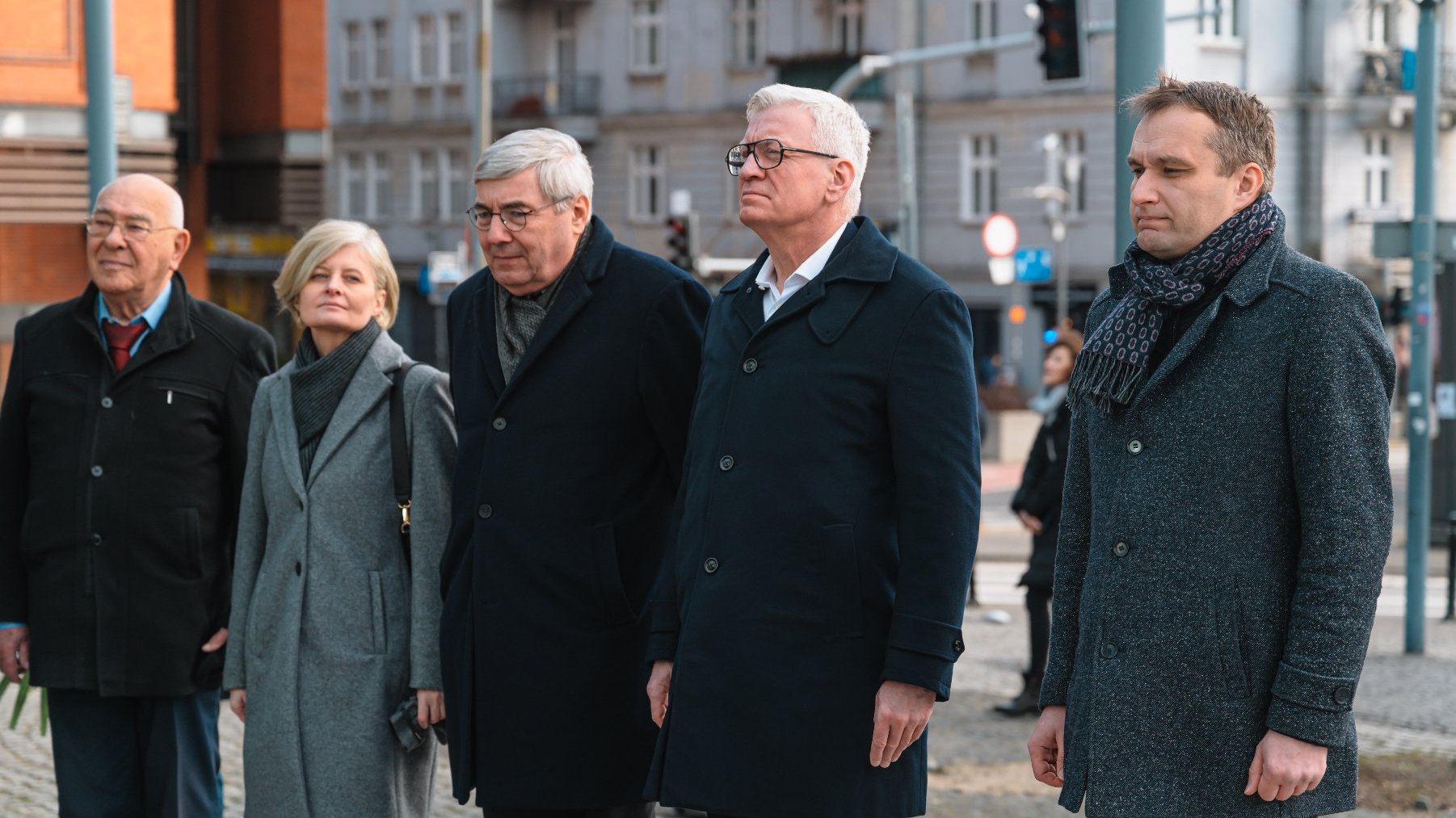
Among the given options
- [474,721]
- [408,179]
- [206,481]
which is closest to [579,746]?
[474,721]

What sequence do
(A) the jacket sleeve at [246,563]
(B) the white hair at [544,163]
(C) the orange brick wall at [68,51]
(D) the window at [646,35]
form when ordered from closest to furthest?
(B) the white hair at [544,163] → (A) the jacket sleeve at [246,563] → (C) the orange brick wall at [68,51] → (D) the window at [646,35]

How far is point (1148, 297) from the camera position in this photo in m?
3.63

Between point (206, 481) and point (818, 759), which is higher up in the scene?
point (206, 481)

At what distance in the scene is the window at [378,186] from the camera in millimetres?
56312

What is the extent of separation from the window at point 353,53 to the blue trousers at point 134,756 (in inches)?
2094

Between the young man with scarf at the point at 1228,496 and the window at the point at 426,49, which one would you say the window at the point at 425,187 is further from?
the young man with scarf at the point at 1228,496

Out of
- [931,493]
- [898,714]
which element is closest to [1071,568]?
[931,493]

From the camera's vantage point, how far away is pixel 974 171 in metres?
44.1

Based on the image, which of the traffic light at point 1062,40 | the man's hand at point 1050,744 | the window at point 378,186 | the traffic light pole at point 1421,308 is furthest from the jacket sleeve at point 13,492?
the window at point 378,186

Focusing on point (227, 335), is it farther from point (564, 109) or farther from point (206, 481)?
point (564, 109)

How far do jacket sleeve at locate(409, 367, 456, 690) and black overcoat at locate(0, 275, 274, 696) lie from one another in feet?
2.67

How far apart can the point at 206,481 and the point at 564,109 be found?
4624cm

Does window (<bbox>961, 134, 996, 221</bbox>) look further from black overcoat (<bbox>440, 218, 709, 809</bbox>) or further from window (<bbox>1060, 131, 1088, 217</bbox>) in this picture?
black overcoat (<bbox>440, 218, 709, 809</bbox>)

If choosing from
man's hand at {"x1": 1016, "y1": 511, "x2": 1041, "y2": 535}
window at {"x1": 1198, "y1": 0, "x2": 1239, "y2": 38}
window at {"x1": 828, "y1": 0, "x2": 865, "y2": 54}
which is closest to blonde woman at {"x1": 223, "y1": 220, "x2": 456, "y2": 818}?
man's hand at {"x1": 1016, "y1": 511, "x2": 1041, "y2": 535}
